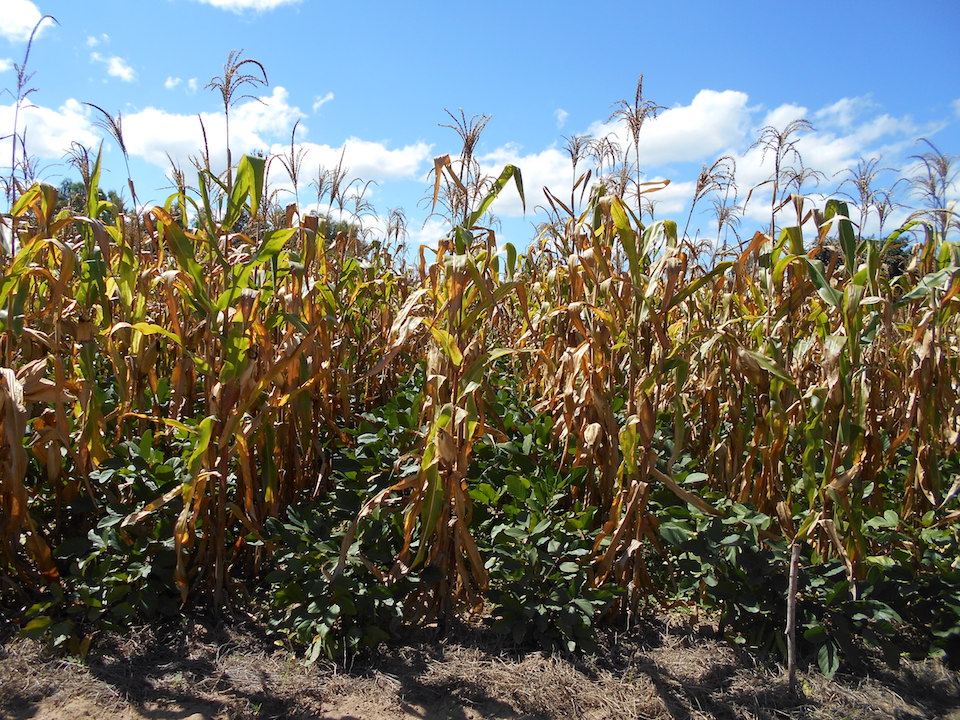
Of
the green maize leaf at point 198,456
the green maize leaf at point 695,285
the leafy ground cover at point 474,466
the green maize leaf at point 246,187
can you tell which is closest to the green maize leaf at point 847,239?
the leafy ground cover at point 474,466

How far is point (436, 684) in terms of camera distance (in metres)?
2.11

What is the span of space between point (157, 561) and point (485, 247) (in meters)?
1.60

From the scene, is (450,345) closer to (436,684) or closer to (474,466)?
(474,466)

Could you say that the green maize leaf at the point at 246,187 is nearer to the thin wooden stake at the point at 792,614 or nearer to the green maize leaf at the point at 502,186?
the green maize leaf at the point at 502,186

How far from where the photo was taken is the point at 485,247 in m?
2.68

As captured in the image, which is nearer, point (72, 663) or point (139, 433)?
point (72, 663)

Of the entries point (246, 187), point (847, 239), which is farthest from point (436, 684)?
point (847, 239)

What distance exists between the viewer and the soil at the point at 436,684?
1.97 meters

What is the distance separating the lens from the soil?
77.5 inches

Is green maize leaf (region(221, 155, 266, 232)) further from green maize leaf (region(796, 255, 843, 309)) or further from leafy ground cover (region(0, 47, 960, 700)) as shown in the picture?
green maize leaf (region(796, 255, 843, 309))

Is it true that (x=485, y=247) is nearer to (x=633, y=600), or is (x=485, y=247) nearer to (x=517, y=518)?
(x=517, y=518)

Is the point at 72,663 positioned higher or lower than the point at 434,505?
lower

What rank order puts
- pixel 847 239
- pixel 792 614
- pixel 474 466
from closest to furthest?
pixel 792 614 → pixel 847 239 → pixel 474 466

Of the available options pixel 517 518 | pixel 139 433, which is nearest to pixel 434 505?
pixel 517 518
